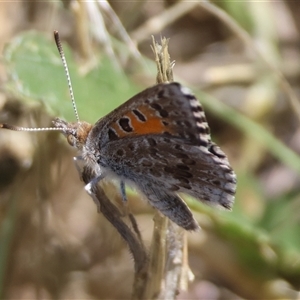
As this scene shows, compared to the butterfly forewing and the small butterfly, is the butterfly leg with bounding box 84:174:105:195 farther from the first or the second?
the butterfly forewing

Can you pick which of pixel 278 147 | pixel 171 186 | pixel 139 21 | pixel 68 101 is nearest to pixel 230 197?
pixel 171 186

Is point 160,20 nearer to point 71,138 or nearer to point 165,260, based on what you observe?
point 71,138

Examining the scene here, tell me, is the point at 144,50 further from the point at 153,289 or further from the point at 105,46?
the point at 153,289

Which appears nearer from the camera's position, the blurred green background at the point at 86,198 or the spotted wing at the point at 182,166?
the spotted wing at the point at 182,166

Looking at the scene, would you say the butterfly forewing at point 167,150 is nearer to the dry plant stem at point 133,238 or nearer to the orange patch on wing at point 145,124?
the orange patch on wing at point 145,124

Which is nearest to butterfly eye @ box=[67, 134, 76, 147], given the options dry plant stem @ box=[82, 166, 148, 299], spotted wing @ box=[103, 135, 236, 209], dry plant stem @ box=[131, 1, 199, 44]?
spotted wing @ box=[103, 135, 236, 209]

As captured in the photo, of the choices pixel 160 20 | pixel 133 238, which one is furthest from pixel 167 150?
pixel 160 20

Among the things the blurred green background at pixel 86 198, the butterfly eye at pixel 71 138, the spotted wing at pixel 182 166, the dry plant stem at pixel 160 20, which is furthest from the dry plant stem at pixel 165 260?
the dry plant stem at pixel 160 20
